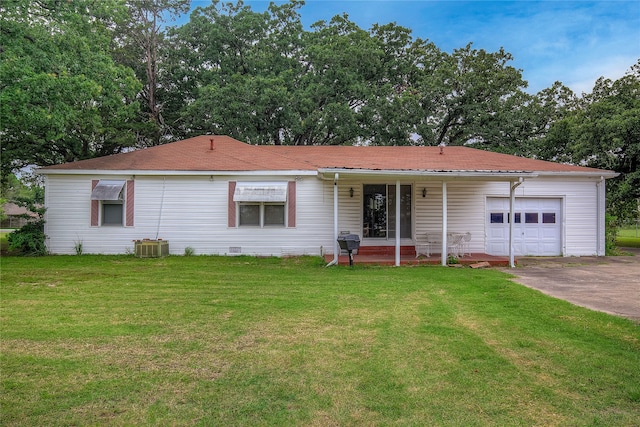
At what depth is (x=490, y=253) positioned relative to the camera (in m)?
12.4

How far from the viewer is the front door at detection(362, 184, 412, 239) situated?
39.5 feet

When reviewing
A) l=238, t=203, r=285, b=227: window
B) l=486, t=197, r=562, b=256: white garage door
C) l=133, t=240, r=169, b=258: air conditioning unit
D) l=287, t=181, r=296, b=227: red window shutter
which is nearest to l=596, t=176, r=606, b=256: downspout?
l=486, t=197, r=562, b=256: white garage door

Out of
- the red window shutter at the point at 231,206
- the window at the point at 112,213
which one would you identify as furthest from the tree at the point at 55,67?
the red window shutter at the point at 231,206

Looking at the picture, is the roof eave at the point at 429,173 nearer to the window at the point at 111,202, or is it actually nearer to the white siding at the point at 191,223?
the white siding at the point at 191,223

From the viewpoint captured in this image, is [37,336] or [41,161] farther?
[41,161]

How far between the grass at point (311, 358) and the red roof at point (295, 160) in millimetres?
5834

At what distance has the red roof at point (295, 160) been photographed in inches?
466

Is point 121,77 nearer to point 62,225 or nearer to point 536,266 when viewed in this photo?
point 62,225

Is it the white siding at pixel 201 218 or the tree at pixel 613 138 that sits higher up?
the tree at pixel 613 138

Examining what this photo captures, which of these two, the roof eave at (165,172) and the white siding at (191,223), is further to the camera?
the white siding at (191,223)

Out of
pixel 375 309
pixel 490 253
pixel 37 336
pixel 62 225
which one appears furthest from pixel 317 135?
pixel 37 336

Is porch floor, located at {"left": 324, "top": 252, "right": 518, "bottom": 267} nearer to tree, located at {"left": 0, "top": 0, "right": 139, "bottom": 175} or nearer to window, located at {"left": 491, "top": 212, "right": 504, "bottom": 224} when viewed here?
window, located at {"left": 491, "top": 212, "right": 504, "bottom": 224}

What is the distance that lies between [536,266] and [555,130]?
11.4 m

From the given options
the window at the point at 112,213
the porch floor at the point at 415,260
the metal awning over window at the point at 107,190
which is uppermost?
the metal awning over window at the point at 107,190
